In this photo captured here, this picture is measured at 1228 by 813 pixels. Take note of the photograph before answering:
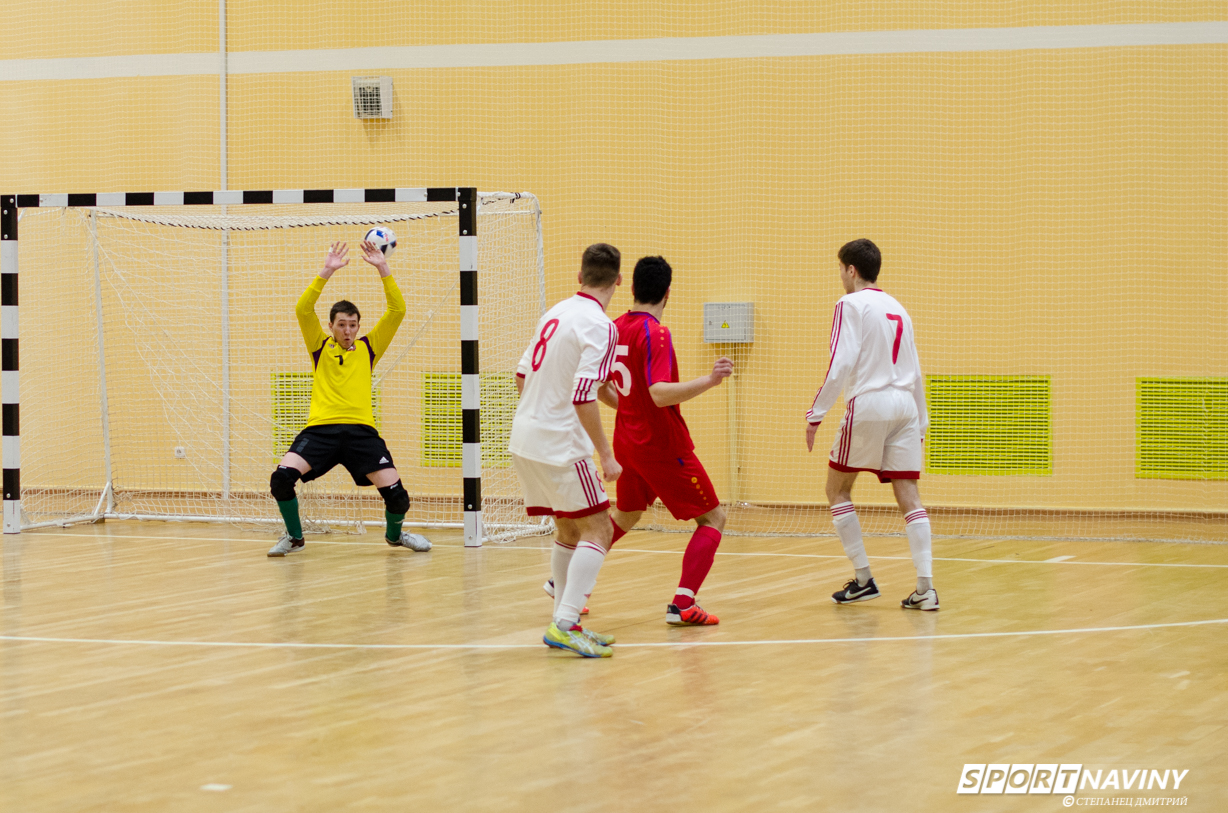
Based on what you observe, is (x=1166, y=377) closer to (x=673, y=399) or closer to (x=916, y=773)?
(x=673, y=399)

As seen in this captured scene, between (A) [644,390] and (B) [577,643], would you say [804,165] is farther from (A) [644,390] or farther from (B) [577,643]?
(B) [577,643]

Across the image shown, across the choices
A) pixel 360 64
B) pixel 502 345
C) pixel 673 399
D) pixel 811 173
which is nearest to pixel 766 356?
pixel 811 173

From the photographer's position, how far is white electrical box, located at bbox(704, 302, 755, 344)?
37.6 ft

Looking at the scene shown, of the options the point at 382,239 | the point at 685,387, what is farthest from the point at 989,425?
the point at 685,387

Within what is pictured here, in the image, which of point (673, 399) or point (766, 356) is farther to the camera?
point (766, 356)

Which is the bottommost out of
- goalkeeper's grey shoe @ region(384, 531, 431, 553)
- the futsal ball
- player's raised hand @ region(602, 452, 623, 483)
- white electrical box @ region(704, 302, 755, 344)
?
goalkeeper's grey shoe @ region(384, 531, 431, 553)

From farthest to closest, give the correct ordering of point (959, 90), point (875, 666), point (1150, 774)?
1. point (959, 90)
2. point (875, 666)
3. point (1150, 774)

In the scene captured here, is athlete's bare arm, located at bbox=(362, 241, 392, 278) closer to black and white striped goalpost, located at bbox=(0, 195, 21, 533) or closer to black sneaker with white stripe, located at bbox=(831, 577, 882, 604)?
black and white striped goalpost, located at bbox=(0, 195, 21, 533)

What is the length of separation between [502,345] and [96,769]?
248 inches

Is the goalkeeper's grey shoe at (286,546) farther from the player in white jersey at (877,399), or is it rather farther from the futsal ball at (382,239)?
the player in white jersey at (877,399)

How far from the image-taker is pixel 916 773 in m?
3.97

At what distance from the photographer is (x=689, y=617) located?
632cm

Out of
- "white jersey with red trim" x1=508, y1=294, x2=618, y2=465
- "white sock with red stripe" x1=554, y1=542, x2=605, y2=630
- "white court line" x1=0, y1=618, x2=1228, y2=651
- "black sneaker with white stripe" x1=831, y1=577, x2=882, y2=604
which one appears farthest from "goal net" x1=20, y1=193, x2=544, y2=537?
"white jersey with red trim" x1=508, y1=294, x2=618, y2=465

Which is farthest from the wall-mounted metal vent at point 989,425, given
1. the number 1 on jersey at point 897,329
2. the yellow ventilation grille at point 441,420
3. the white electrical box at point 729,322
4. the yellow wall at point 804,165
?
the number 1 on jersey at point 897,329
